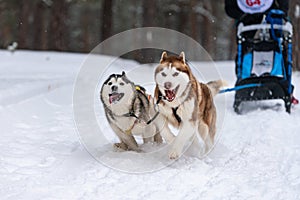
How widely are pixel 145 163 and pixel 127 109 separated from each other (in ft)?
1.77

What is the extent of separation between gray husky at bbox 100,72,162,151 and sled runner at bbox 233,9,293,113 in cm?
226

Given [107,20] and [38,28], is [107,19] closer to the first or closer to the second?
[107,20]

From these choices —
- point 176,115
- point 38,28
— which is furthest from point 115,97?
point 38,28

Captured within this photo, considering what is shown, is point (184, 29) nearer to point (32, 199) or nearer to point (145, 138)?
point (145, 138)

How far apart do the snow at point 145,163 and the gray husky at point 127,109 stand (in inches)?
8.2

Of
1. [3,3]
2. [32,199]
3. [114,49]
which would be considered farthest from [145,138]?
[114,49]

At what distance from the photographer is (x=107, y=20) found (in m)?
17.1

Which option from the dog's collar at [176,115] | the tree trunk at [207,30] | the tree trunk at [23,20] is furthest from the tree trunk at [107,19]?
the dog's collar at [176,115]

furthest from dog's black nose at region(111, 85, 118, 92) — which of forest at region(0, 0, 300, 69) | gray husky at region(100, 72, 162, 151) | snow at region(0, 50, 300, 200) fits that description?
forest at region(0, 0, 300, 69)

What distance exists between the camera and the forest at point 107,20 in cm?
1819

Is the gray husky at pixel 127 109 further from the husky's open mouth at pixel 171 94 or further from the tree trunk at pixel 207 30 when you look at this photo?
the tree trunk at pixel 207 30

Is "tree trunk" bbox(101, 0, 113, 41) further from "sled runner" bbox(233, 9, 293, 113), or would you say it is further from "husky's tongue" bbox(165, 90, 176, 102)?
"husky's tongue" bbox(165, 90, 176, 102)

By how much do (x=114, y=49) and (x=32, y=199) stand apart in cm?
2864

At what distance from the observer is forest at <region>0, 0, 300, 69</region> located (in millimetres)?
18188
